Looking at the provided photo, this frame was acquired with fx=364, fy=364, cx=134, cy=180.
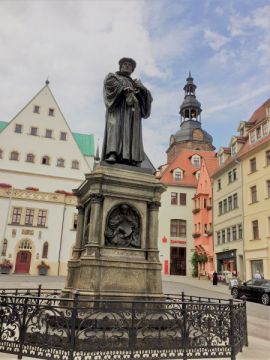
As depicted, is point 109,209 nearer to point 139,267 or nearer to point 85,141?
point 139,267

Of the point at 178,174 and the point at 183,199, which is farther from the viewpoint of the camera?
the point at 178,174

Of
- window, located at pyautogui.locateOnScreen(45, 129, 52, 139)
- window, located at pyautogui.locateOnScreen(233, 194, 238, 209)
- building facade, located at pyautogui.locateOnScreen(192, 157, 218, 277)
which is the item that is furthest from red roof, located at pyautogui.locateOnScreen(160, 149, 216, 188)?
window, located at pyautogui.locateOnScreen(45, 129, 52, 139)

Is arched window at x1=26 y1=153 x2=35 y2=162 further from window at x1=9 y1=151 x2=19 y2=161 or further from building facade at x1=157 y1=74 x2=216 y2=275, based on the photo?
building facade at x1=157 y1=74 x2=216 y2=275

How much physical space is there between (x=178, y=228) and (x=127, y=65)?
1449 inches

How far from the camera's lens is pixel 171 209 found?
44.9 meters

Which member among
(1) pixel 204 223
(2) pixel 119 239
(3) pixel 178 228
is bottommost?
(2) pixel 119 239

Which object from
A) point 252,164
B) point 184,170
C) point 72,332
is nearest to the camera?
point 72,332

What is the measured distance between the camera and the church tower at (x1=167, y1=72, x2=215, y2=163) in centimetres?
6575

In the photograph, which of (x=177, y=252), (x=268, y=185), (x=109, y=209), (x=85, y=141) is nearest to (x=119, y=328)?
(x=109, y=209)

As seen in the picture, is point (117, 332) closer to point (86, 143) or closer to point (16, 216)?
point (16, 216)

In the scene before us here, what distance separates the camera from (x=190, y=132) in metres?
66.2

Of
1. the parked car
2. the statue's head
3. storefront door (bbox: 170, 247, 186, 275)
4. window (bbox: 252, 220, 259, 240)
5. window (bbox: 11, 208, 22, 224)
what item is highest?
window (bbox: 11, 208, 22, 224)

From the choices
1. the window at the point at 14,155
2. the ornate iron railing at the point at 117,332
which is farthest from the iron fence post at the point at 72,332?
the window at the point at 14,155

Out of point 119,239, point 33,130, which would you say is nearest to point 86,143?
point 33,130
